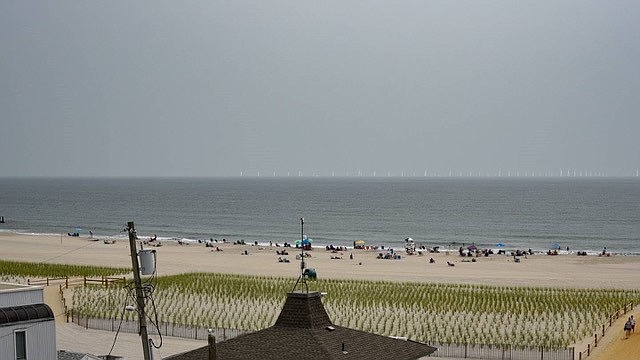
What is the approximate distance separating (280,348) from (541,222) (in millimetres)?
138792

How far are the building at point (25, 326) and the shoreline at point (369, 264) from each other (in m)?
43.3

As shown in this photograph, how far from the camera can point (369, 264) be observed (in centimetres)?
8100

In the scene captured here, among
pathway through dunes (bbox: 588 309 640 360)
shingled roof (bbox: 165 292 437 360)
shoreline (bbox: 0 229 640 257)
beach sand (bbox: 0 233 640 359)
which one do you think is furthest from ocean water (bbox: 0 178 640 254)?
shingled roof (bbox: 165 292 437 360)

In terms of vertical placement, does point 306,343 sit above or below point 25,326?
above

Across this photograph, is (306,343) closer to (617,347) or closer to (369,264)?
(617,347)

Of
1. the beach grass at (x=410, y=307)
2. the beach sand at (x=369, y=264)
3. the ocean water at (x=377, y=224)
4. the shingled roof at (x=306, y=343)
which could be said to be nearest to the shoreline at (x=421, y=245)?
the ocean water at (x=377, y=224)

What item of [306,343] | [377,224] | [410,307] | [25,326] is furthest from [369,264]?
[377,224]

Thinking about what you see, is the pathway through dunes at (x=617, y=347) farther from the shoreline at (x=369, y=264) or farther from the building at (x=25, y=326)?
the shoreline at (x=369, y=264)

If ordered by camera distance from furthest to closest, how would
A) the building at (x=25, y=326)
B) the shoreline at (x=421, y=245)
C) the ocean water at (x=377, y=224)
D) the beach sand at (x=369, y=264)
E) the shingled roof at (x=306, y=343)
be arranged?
the ocean water at (x=377, y=224)
the shoreline at (x=421, y=245)
the beach sand at (x=369, y=264)
the building at (x=25, y=326)
the shingled roof at (x=306, y=343)

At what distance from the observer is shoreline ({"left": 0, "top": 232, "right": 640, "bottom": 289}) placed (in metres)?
69.5

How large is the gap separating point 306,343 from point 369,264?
6150 cm

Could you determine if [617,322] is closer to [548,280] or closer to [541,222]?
[548,280]

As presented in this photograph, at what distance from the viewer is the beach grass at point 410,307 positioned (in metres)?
42.0

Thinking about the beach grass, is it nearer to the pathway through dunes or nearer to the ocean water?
the pathway through dunes
